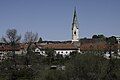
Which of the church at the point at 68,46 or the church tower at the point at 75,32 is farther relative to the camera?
the church tower at the point at 75,32

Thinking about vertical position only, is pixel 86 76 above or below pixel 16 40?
below

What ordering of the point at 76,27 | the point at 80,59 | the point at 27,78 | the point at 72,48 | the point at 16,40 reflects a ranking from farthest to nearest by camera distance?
the point at 76,27, the point at 72,48, the point at 16,40, the point at 27,78, the point at 80,59

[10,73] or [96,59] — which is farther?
[10,73]

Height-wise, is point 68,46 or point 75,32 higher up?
point 75,32

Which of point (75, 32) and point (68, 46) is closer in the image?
point (68, 46)

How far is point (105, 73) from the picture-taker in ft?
104

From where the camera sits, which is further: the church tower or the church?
the church tower

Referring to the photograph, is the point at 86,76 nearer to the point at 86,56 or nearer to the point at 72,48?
the point at 86,56

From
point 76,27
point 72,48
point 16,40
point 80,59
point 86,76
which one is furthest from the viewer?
point 76,27

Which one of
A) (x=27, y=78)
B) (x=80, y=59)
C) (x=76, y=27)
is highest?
(x=76, y=27)

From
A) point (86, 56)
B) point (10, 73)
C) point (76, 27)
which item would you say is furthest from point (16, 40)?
point (86, 56)

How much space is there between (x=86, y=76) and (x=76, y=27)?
66063mm

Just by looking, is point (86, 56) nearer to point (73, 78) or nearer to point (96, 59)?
point (96, 59)

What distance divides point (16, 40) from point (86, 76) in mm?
40620
